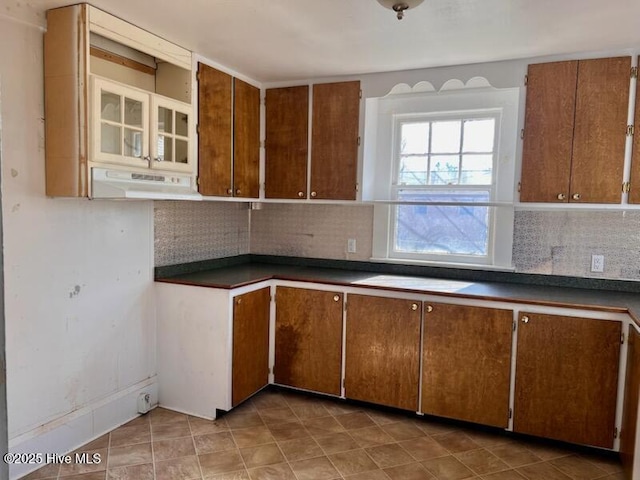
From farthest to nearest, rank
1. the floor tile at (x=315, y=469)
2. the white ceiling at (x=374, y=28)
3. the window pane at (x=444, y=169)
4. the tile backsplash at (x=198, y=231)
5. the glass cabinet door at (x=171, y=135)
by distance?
1. the window pane at (x=444, y=169)
2. the tile backsplash at (x=198, y=231)
3. the glass cabinet door at (x=171, y=135)
4. the floor tile at (x=315, y=469)
5. the white ceiling at (x=374, y=28)

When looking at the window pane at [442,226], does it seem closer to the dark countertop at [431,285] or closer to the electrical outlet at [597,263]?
the dark countertop at [431,285]

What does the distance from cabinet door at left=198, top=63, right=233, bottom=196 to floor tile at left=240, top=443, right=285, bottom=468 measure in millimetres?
1543

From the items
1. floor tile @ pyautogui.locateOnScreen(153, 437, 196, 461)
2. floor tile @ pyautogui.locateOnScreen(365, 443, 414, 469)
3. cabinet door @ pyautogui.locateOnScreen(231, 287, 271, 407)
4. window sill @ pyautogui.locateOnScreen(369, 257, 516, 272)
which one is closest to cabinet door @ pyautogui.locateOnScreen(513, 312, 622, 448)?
window sill @ pyautogui.locateOnScreen(369, 257, 516, 272)

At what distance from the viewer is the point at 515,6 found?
201cm

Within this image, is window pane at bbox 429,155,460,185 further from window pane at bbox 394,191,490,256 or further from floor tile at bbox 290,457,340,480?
floor tile at bbox 290,457,340,480

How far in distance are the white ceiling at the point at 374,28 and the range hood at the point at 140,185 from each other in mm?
763

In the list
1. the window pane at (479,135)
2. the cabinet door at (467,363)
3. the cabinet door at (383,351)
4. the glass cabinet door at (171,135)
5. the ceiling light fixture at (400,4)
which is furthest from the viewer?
the window pane at (479,135)

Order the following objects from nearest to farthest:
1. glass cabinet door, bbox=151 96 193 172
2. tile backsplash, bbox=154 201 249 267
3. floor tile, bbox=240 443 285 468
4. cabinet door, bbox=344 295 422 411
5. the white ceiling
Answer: the white ceiling
floor tile, bbox=240 443 285 468
glass cabinet door, bbox=151 96 193 172
cabinet door, bbox=344 295 422 411
tile backsplash, bbox=154 201 249 267

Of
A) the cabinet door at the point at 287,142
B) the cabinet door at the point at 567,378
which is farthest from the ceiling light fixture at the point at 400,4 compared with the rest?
the cabinet door at the point at 567,378

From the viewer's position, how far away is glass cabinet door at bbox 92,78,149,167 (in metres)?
2.15

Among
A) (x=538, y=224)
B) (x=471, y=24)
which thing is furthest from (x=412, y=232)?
(x=471, y=24)

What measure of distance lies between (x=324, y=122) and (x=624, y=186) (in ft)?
6.21

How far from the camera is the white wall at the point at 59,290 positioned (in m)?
2.10

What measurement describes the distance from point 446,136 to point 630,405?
6.41 feet
